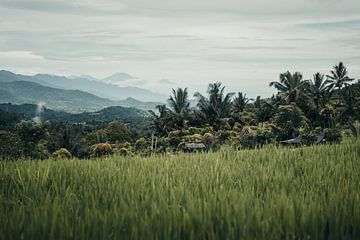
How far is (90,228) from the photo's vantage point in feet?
7.70

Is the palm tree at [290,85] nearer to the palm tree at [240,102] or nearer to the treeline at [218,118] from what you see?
the treeline at [218,118]

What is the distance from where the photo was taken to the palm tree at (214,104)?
49.1m

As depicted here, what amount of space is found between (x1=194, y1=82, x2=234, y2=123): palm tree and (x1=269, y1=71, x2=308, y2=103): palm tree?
5.70 m

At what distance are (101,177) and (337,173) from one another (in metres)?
2.38

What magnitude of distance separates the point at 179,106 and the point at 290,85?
41.5ft

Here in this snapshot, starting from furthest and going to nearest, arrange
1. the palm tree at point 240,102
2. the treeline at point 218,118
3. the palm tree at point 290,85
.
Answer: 1. the palm tree at point 240,102
2. the palm tree at point 290,85
3. the treeline at point 218,118

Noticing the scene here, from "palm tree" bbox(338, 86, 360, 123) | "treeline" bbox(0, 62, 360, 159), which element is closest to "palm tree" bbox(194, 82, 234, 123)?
"treeline" bbox(0, 62, 360, 159)

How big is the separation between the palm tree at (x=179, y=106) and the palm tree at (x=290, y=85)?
9980 mm

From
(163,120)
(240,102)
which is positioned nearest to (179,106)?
(163,120)

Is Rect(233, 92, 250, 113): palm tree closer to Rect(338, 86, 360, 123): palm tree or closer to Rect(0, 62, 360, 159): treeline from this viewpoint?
Rect(0, 62, 360, 159): treeline

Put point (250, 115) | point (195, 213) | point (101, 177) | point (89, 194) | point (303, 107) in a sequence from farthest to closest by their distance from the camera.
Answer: point (250, 115) → point (303, 107) → point (101, 177) → point (89, 194) → point (195, 213)

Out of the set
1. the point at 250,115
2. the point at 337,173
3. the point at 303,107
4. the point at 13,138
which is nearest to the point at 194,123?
the point at 250,115

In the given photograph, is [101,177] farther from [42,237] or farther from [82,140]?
[82,140]

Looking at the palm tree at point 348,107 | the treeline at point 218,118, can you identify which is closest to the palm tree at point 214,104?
the treeline at point 218,118
